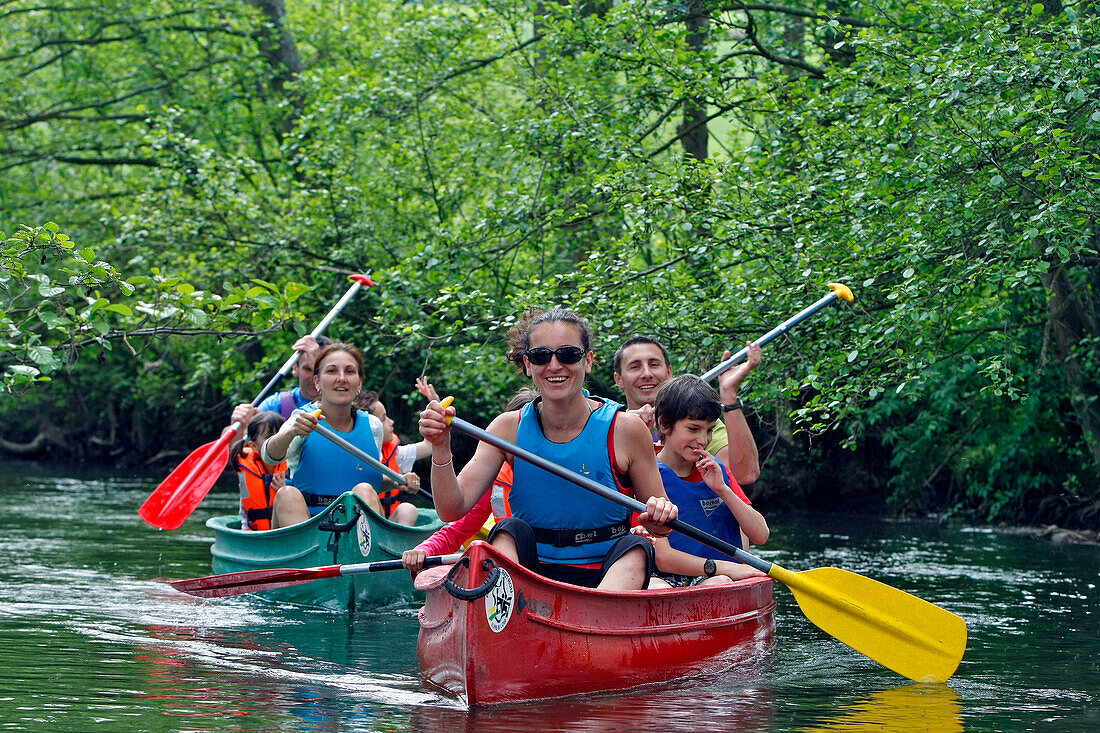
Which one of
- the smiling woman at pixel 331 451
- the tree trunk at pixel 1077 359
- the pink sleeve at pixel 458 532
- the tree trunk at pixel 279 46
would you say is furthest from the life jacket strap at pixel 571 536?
the tree trunk at pixel 279 46

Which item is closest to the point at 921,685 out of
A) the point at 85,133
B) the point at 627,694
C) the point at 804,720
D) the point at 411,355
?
the point at 804,720

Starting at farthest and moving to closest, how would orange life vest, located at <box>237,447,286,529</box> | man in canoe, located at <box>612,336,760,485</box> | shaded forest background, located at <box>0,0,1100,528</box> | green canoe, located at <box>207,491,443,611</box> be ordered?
orange life vest, located at <box>237,447,286,529</box> → shaded forest background, located at <box>0,0,1100,528</box> → green canoe, located at <box>207,491,443,611</box> → man in canoe, located at <box>612,336,760,485</box>

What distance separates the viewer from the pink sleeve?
15.6 feet

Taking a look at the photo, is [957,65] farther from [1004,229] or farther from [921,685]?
[921,685]

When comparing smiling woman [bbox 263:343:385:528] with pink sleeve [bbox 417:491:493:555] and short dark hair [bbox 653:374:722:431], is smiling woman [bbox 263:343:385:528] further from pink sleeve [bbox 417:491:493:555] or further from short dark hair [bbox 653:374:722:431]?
short dark hair [bbox 653:374:722:431]

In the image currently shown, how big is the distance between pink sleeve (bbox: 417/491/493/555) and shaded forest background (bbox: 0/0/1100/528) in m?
1.95

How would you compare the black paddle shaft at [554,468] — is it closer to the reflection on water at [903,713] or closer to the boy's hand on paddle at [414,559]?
the boy's hand on paddle at [414,559]

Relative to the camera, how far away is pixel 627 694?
453 cm

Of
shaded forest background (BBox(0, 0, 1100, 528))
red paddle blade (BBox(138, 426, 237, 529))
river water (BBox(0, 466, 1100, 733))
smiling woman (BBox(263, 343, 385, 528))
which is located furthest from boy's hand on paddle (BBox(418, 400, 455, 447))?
red paddle blade (BBox(138, 426, 237, 529))

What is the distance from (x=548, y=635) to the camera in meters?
4.20

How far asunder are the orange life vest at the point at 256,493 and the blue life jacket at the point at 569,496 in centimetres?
346

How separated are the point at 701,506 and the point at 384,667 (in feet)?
5.03

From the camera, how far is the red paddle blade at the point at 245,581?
5684 millimetres

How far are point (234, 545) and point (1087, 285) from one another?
665cm
